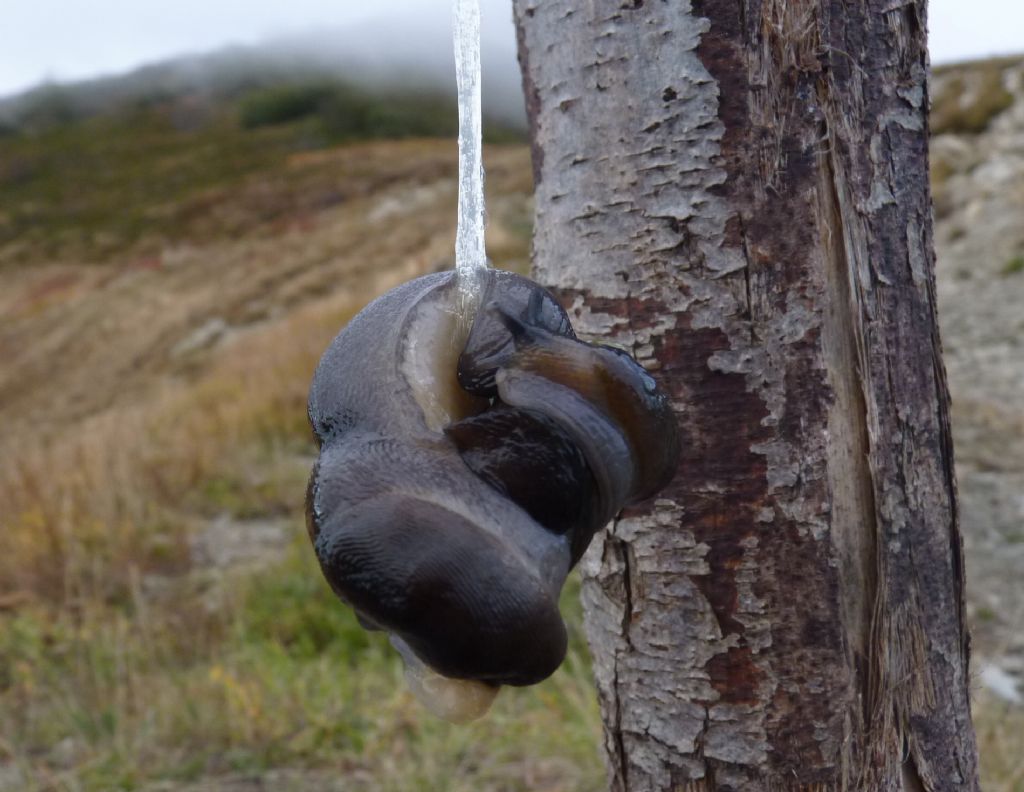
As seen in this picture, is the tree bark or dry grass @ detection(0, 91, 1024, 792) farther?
dry grass @ detection(0, 91, 1024, 792)

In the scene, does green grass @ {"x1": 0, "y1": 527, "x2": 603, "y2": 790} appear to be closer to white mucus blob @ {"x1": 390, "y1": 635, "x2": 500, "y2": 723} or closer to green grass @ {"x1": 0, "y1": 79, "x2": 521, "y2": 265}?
white mucus blob @ {"x1": 390, "y1": 635, "x2": 500, "y2": 723}

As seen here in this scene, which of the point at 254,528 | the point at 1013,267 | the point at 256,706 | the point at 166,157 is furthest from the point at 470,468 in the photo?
the point at 166,157

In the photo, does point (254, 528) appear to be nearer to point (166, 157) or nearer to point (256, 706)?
point (256, 706)

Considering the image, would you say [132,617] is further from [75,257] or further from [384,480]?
[75,257]

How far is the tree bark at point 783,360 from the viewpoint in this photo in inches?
41.2

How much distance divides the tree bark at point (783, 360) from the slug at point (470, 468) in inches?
14.2

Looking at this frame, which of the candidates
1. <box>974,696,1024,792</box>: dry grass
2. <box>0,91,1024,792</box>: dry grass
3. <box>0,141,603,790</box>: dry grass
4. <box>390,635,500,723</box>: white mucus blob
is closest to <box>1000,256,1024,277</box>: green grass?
<box>0,91,1024,792</box>: dry grass

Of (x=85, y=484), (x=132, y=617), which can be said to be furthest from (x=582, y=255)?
(x=85, y=484)

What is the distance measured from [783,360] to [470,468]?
52 centimetres

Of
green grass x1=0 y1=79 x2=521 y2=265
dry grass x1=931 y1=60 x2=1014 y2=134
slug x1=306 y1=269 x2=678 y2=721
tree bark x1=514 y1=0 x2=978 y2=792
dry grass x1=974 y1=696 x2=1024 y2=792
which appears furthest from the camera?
green grass x1=0 y1=79 x2=521 y2=265

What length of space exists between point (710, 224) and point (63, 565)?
407 centimetres

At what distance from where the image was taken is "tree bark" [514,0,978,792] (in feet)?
3.43

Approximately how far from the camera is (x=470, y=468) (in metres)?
0.69

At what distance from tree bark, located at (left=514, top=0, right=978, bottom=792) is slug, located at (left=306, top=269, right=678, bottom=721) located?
36 centimetres
